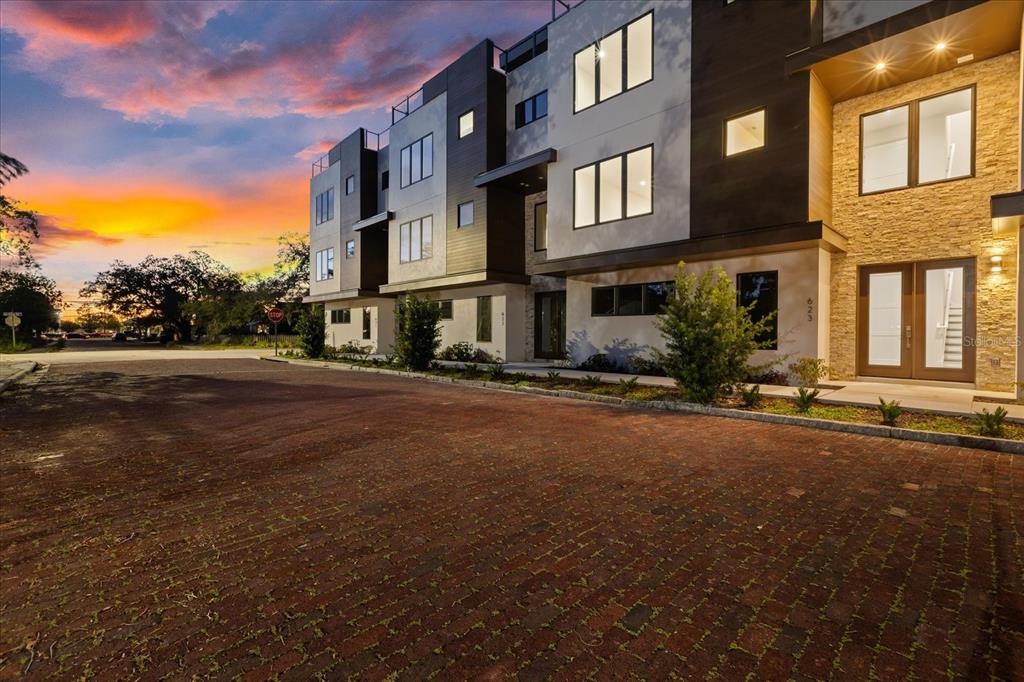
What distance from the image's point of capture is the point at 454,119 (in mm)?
22391

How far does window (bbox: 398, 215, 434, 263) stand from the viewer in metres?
23.8

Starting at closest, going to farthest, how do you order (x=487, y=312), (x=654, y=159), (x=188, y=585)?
(x=188, y=585)
(x=654, y=159)
(x=487, y=312)

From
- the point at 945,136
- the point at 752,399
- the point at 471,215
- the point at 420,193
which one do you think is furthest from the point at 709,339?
the point at 420,193

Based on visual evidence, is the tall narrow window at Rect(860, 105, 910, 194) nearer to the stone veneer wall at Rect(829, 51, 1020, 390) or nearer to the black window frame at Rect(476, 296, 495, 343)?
the stone veneer wall at Rect(829, 51, 1020, 390)

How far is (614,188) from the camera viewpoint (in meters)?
15.5

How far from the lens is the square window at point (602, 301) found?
16531mm

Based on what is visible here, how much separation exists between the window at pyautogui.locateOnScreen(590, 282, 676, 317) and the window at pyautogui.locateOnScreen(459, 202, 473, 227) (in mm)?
7282

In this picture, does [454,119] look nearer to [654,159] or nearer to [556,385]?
[654,159]

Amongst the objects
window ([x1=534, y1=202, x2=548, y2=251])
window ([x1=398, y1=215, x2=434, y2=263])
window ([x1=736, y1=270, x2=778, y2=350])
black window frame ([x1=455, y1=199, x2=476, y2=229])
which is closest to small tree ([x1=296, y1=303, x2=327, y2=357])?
window ([x1=398, y1=215, x2=434, y2=263])

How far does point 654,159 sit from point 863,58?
5189 millimetres

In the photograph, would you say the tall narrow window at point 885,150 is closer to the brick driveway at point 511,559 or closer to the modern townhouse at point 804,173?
the modern townhouse at point 804,173

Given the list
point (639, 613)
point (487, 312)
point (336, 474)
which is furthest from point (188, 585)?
point (487, 312)

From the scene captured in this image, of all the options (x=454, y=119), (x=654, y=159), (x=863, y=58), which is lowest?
(x=654, y=159)

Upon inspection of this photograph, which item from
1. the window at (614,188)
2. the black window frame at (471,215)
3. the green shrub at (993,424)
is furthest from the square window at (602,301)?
the green shrub at (993,424)
